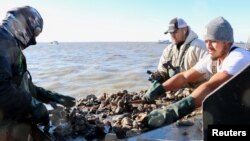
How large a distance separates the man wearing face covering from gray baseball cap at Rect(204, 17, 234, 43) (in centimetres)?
178

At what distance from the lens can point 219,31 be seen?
396 cm

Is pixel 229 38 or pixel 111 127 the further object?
pixel 111 127

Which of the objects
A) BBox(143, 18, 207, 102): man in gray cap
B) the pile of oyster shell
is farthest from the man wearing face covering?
BBox(143, 18, 207, 102): man in gray cap

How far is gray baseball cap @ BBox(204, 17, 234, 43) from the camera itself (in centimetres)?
397

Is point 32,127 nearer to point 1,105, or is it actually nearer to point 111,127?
point 1,105

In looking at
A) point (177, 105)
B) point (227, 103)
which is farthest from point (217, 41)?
point (227, 103)

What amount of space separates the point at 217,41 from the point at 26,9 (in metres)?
2.00

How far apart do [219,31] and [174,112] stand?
93 cm

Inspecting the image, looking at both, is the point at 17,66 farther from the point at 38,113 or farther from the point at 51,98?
the point at 51,98

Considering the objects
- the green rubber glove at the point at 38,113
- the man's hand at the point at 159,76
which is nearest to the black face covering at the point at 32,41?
the green rubber glove at the point at 38,113

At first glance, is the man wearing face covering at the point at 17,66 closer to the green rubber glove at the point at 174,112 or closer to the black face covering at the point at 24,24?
the black face covering at the point at 24,24

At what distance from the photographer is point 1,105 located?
134 inches

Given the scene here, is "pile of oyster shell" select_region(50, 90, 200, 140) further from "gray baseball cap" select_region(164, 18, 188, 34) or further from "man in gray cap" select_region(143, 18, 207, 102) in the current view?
"gray baseball cap" select_region(164, 18, 188, 34)

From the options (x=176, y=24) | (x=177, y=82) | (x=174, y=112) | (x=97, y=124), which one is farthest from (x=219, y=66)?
(x=176, y=24)
